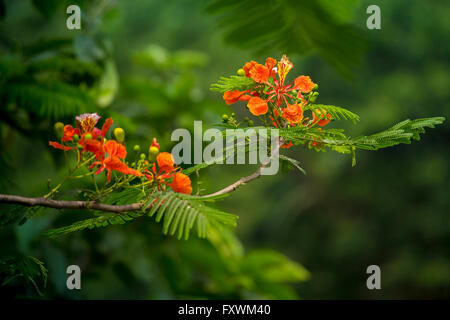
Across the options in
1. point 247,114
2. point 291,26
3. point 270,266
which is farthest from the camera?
point 247,114

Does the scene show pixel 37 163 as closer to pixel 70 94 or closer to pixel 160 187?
pixel 70 94

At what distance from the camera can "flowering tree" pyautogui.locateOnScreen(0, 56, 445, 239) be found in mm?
334

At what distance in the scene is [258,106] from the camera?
367 millimetres

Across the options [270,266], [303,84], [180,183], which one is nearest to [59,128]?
[180,183]

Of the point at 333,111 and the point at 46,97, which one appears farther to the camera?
the point at 46,97

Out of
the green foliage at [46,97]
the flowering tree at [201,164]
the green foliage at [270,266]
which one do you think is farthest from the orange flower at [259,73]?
the green foliage at [270,266]

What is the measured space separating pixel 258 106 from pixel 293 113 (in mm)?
32

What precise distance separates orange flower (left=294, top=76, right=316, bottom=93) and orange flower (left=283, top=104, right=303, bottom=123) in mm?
21

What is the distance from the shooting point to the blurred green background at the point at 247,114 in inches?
25.9

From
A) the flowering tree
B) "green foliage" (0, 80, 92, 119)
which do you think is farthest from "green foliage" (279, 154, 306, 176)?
"green foliage" (0, 80, 92, 119)

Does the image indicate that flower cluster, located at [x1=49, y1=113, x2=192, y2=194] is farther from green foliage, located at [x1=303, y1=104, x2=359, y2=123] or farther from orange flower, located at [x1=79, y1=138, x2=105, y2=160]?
green foliage, located at [x1=303, y1=104, x2=359, y2=123]

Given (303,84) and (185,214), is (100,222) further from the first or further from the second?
(303,84)

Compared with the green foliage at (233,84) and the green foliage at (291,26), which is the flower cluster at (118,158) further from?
the green foliage at (291,26)

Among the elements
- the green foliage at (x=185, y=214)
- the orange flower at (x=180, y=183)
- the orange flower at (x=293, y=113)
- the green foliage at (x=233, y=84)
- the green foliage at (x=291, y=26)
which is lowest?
the green foliage at (x=185, y=214)
